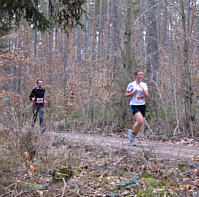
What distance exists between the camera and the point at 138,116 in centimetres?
738

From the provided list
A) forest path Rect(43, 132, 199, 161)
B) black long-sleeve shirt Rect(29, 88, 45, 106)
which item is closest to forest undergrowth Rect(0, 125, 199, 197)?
forest path Rect(43, 132, 199, 161)

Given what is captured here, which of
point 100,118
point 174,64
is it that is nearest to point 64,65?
point 100,118

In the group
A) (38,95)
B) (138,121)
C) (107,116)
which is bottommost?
(107,116)

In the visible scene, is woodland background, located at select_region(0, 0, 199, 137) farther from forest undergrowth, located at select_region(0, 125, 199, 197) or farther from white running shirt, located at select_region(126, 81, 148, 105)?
white running shirt, located at select_region(126, 81, 148, 105)

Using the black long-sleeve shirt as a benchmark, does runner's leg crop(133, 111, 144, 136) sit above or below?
below

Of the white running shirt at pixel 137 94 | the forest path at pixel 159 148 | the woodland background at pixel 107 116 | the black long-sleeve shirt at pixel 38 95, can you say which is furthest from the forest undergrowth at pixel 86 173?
the black long-sleeve shirt at pixel 38 95

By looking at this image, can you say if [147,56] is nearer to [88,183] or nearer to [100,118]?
[100,118]

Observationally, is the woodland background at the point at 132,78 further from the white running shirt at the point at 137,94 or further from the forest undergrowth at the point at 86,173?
the white running shirt at the point at 137,94

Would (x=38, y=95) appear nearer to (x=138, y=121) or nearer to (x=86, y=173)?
(x=138, y=121)

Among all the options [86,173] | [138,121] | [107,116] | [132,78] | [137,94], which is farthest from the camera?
[107,116]

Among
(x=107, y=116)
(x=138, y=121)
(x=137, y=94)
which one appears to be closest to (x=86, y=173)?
(x=138, y=121)

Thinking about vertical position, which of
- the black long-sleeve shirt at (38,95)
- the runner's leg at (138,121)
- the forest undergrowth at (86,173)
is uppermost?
the black long-sleeve shirt at (38,95)

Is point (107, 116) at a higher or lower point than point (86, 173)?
higher

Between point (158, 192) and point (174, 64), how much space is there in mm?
5876
